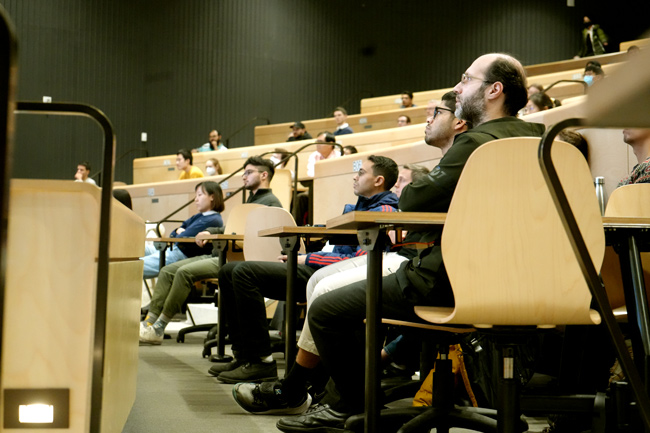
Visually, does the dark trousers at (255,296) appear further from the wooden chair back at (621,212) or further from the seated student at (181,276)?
the wooden chair back at (621,212)

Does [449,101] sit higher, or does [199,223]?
[449,101]

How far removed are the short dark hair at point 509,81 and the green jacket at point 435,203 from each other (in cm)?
20

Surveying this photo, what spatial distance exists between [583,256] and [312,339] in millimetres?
1328

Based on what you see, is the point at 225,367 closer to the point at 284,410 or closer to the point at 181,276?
the point at 284,410

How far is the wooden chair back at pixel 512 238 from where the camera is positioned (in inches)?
58.5

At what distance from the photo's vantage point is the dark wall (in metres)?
Result: 10.1

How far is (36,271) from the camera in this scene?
1.20m

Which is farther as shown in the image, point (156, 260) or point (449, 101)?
point (156, 260)

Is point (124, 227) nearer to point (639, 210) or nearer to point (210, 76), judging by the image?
point (639, 210)

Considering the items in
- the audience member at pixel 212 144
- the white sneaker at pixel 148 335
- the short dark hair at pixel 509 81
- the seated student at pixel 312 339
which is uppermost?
the audience member at pixel 212 144

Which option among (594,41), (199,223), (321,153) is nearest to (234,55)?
(321,153)

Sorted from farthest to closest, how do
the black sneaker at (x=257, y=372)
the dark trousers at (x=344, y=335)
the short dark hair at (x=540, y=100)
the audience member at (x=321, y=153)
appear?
the audience member at (x=321, y=153) → the short dark hair at (x=540, y=100) → the black sneaker at (x=257, y=372) → the dark trousers at (x=344, y=335)

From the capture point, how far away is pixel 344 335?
208cm

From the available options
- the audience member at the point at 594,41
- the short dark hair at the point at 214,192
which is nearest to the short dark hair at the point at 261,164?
the short dark hair at the point at 214,192
